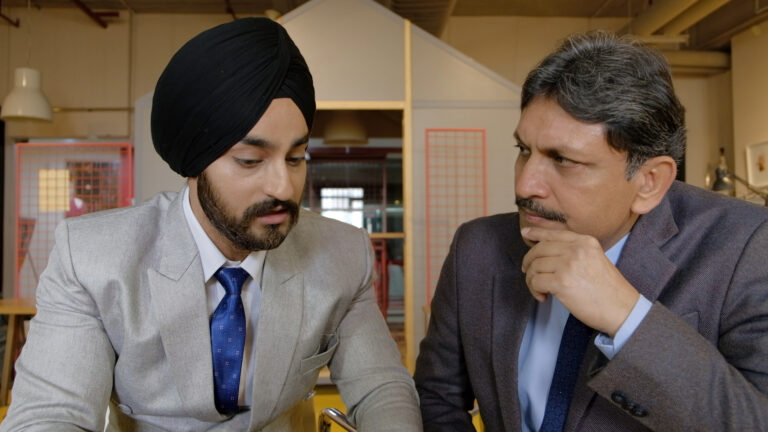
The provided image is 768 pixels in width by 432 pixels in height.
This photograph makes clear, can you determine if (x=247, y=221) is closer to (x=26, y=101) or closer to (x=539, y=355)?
(x=539, y=355)

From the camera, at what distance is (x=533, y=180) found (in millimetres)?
1167

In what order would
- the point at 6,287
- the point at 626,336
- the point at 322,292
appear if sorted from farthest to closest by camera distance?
the point at 6,287 < the point at 322,292 < the point at 626,336

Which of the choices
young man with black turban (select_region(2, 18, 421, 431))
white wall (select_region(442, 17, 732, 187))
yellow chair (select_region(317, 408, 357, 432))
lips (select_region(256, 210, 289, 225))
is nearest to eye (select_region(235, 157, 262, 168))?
young man with black turban (select_region(2, 18, 421, 431))

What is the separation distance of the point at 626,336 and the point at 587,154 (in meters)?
0.35

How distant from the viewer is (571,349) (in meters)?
1.21

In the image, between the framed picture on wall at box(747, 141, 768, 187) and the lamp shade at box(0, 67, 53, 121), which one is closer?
the lamp shade at box(0, 67, 53, 121)

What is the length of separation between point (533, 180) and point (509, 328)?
0.37m

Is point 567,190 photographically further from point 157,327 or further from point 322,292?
point 157,327

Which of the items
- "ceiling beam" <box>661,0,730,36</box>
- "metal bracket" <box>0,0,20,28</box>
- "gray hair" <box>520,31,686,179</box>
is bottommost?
"gray hair" <box>520,31,686,179</box>

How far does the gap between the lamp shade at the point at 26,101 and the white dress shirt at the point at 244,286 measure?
531 cm

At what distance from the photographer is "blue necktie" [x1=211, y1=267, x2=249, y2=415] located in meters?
1.28

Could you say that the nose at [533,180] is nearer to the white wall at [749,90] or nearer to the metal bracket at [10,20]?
the white wall at [749,90]

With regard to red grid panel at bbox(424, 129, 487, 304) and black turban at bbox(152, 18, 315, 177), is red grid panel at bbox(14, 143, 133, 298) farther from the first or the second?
black turban at bbox(152, 18, 315, 177)

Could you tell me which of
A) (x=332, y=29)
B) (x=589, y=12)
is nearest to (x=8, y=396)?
(x=332, y=29)
